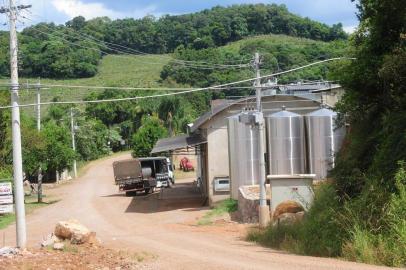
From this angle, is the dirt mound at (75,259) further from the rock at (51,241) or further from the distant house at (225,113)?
the distant house at (225,113)

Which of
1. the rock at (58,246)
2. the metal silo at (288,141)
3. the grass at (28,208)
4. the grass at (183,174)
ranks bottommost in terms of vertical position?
the grass at (28,208)

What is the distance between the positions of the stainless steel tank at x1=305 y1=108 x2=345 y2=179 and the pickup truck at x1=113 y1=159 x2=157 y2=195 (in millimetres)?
17607

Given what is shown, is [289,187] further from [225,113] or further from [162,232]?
[225,113]

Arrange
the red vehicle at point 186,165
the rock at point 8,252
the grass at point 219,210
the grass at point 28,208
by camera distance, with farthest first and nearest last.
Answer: the red vehicle at point 186,165 → the grass at point 28,208 → the grass at point 219,210 → the rock at point 8,252

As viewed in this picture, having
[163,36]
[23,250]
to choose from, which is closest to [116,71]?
[163,36]

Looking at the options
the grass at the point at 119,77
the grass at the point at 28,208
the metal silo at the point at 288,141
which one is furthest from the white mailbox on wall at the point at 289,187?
the grass at the point at 119,77

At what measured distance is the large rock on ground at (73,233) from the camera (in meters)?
19.3

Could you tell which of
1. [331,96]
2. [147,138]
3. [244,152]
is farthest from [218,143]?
[147,138]

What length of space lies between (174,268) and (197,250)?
4182 mm

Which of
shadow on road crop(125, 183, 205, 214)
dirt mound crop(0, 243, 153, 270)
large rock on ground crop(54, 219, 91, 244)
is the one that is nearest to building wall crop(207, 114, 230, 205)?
shadow on road crop(125, 183, 205, 214)

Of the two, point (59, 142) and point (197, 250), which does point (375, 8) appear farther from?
point (59, 142)

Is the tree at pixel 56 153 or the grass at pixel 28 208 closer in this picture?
the grass at pixel 28 208

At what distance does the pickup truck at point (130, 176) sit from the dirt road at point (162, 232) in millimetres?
1054

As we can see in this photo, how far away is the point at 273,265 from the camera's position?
13211mm
